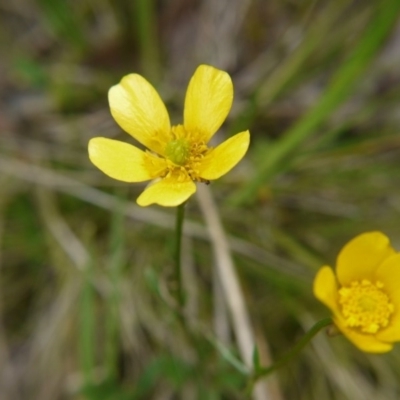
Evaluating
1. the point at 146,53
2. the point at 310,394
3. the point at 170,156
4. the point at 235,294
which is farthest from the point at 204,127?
the point at 146,53

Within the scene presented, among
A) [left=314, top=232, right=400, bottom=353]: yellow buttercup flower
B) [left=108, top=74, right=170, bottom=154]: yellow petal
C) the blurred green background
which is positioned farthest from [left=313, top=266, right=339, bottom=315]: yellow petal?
the blurred green background

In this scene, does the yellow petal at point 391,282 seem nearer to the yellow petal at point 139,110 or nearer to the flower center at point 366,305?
the flower center at point 366,305

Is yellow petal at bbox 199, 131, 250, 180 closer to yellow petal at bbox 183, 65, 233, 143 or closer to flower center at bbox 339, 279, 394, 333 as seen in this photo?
yellow petal at bbox 183, 65, 233, 143

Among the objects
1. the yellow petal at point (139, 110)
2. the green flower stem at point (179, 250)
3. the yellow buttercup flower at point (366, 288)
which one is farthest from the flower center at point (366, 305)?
the yellow petal at point (139, 110)

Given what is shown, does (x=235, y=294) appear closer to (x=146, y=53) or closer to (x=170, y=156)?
(x=170, y=156)

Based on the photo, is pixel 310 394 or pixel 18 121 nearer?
pixel 310 394

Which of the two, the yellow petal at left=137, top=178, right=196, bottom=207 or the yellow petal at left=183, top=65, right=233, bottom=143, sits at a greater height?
the yellow petal at left=183, top=65, right=233, bottom=143

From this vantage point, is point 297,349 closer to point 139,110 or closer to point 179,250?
point 179,250
